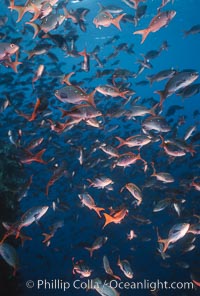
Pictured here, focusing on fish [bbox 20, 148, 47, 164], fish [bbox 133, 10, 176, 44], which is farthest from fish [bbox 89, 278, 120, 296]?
fish [bbox 133, 10, 176, 44]

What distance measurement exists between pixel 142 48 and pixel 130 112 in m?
24.4

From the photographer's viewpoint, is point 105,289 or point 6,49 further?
point 105,289

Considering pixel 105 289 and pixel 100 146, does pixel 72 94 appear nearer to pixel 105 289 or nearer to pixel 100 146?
pixel 100 146

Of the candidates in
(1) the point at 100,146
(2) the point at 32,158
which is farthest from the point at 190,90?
Answer: (2) the point at 32,158

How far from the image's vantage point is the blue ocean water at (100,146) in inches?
381

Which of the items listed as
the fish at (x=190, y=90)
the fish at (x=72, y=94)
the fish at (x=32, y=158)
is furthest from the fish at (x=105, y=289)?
the fish at (x=190, y=90)

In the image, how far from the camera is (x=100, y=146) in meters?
8.74

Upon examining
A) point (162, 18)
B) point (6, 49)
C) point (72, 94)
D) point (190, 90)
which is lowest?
point (190, 90)

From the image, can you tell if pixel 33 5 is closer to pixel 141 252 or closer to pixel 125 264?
pixel 125 264

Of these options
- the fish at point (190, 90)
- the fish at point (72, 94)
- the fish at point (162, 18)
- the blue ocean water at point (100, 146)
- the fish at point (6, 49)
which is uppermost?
the fish at point (162, 18)

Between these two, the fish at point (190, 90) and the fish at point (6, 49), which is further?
the fish at point (190, 90)

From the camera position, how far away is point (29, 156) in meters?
6.12

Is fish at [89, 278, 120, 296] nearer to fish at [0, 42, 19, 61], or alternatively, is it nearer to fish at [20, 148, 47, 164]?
fish at [20, 148, 47, 164]

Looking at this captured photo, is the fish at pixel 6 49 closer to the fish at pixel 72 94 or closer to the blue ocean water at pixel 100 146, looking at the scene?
the blue ocean water at pixel 100 146
